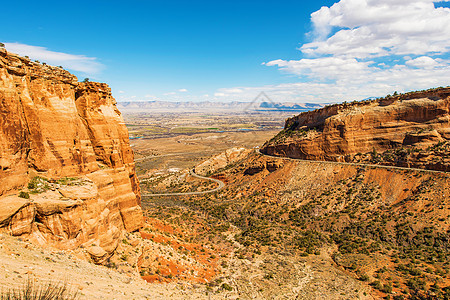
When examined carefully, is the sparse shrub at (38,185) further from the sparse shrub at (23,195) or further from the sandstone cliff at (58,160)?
the sparse shrub at (23,195)

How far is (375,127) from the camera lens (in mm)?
56125

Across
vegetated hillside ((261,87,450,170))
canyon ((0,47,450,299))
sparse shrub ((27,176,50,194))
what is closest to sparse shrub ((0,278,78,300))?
canyon ((0,47,450,299))

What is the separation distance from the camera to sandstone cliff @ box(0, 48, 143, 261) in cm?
1623

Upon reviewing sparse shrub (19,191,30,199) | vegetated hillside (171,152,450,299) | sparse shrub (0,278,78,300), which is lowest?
vegetated hillside (171,152,450,299)

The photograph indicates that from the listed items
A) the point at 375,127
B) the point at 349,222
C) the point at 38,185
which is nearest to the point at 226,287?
the point at 38,185

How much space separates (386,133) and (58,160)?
193ft

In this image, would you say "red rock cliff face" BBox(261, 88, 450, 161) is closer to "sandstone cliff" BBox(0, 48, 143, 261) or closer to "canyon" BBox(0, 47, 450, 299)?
"canyon" BBox(0, 47, 450, 299)

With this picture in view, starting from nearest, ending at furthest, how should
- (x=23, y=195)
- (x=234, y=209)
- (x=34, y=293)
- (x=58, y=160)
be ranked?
1. (x=34, y=293)
2. (x=23, y=195)
3. (x=58, y=160)
4. (x=234, y=209)

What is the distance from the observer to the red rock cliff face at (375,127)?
50406 mm

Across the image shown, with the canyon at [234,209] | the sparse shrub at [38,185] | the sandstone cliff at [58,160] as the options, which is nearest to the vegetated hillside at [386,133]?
the canyon at [234,209]

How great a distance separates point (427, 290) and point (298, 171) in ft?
115

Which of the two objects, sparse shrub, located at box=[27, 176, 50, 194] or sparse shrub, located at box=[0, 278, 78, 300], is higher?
sparse shrub, located at box=[27, 176, 50, 194]

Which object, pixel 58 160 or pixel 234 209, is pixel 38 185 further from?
pixel 234 209

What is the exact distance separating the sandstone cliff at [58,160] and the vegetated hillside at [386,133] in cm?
4852
